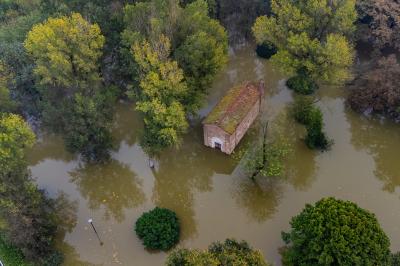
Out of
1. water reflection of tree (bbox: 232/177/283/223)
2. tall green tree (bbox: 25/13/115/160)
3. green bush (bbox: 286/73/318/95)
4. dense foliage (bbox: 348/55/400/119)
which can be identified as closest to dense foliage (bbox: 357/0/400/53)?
dense foliage (bbox: 348/55/400/119)

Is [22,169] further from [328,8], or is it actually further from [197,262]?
[328,8]

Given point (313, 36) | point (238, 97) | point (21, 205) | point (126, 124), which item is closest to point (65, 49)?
point (126, 124)

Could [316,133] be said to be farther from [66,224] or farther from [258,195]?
[66,224]

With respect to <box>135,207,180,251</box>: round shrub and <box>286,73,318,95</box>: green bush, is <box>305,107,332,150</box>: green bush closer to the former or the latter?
<box>286,73,318,95</box>: green bush

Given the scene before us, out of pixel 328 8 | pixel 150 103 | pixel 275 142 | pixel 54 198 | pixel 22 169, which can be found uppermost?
pixel 328 8

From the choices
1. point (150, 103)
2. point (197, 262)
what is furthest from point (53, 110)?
point (197, 262)
